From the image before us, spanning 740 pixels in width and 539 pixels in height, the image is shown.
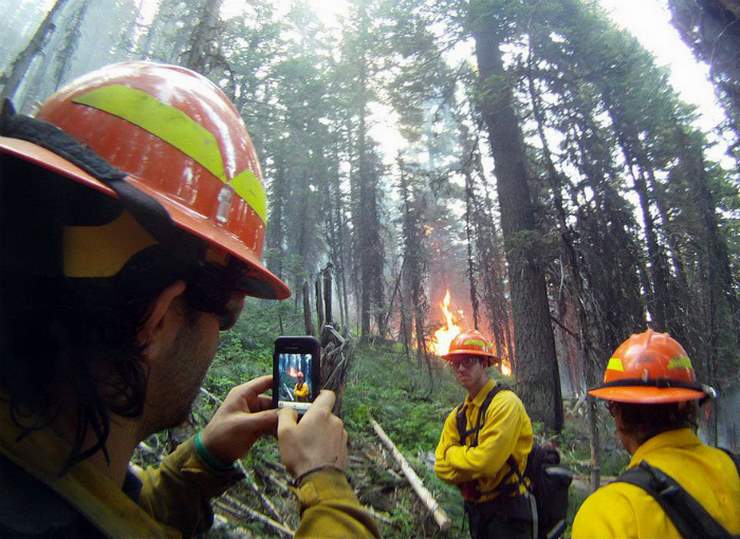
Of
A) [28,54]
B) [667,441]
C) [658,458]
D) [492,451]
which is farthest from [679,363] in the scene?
[28,54]

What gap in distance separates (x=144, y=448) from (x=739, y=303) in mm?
11415

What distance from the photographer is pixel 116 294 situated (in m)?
1.10

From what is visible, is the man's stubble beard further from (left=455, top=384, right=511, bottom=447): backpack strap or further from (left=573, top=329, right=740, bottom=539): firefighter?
(left=455, top=384, right=511, bottom=447): backpack strap

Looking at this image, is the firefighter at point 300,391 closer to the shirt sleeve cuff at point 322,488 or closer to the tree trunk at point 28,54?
the shirt sleeve cuff at point 322,488

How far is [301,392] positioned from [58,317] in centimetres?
92

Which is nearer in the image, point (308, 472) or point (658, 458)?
point (308, 472)

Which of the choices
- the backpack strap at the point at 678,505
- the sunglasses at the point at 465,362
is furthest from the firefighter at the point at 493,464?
the backpack strap at the point at 678,505

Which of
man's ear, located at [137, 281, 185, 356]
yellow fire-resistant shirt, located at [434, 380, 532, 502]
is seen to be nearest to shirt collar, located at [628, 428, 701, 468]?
yellow fire-resistant shirt, located at [434, 380, 532, 502]

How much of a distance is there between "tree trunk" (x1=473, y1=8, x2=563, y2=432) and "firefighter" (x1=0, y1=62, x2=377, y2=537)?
25.8ft

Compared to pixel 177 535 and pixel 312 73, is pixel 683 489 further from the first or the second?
pixel 312 73

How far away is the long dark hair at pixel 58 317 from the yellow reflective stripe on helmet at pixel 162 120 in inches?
13.8

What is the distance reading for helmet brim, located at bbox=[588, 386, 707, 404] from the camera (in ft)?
7.78

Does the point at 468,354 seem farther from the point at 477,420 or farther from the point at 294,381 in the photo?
the point at 294,381

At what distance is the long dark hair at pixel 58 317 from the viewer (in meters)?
1.01
